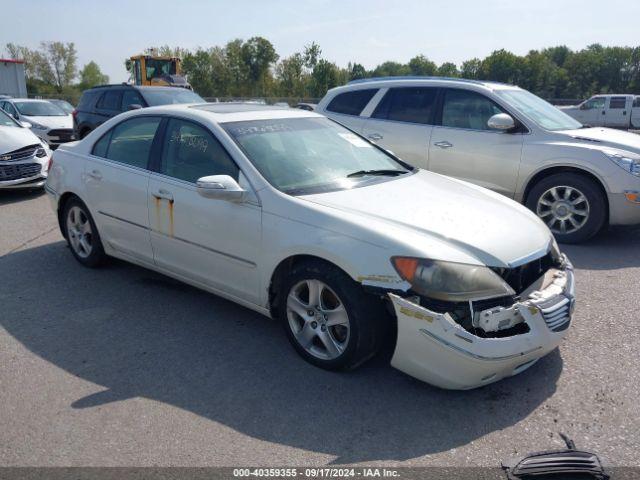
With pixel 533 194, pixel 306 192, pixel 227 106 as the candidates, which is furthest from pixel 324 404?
pixel 533 194

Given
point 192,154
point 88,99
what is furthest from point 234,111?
point 88,99

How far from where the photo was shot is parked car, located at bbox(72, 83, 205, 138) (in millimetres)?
12203

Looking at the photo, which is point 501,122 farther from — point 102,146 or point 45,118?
point 45,118

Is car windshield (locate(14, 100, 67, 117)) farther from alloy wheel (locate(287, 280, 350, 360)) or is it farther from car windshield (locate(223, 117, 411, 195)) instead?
alloy wheel (locate(287, 280, 350, 360))

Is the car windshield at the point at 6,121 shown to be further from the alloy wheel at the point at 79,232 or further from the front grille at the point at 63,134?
the alloy wheel at the point at 79,232

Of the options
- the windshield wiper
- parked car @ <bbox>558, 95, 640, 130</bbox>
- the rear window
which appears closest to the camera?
the windshield wiper

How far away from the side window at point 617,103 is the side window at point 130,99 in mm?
24356

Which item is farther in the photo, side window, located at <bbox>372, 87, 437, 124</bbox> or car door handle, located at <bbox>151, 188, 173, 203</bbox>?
side window, located at <bbox>372, 87, 437, 124</bbox>

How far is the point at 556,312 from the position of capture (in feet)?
10.9

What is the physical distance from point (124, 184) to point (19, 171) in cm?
520

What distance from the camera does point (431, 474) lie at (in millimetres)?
2654

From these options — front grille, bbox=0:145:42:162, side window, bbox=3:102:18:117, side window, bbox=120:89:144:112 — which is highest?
side window, bbox=120:89:144:112

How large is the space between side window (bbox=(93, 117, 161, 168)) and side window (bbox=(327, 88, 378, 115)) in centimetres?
381

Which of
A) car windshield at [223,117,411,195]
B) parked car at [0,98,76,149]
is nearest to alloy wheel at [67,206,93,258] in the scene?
car windshield at [223,117,411,195]
